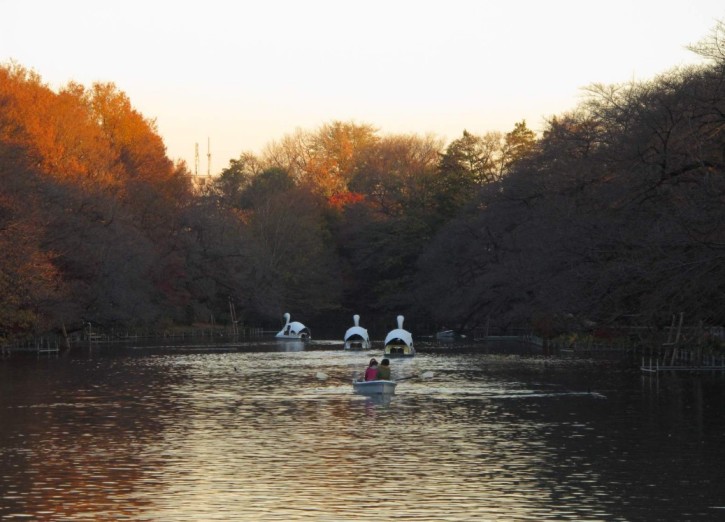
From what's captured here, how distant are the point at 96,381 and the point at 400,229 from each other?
248ft

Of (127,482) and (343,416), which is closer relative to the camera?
(127,482)

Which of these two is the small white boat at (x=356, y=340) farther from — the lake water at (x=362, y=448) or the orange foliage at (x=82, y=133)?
the lake water at (x=362, y=448)

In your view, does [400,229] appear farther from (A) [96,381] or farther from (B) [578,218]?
(A) [96,381]

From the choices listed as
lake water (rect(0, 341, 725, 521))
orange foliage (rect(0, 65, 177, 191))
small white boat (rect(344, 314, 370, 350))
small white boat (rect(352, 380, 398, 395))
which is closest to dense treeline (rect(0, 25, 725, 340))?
orange foliage (rect(0, 65, 177, 191))

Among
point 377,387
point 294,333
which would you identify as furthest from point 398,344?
point 377,387

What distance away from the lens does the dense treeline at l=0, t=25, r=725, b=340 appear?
4244 centimetres

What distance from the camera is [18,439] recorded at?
30.4 m

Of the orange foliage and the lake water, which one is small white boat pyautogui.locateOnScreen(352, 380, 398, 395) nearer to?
the lake water

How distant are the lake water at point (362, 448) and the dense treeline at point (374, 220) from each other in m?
5.29

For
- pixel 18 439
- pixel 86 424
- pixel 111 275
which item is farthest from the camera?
pixel 111 275

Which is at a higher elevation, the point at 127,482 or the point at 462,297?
the point at 462,297

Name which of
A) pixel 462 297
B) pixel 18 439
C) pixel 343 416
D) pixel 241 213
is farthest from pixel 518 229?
pixel 18 439

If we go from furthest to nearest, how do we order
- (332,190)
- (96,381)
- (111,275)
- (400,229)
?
1. (332,190)
2. (400,229)
3. (111,275)
4. (96,381)

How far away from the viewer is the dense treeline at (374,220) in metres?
42.4
